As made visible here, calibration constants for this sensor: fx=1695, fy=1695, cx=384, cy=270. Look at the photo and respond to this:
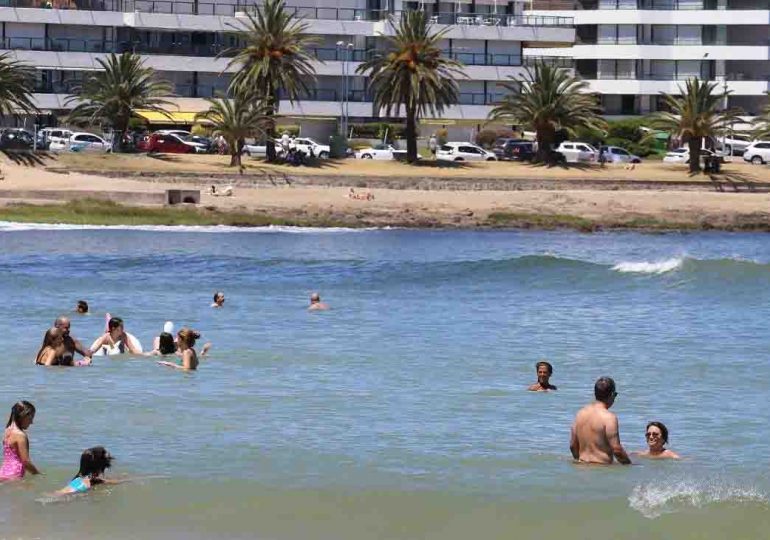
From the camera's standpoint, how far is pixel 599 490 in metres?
16.6

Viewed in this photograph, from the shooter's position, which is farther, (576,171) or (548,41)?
(548,41)

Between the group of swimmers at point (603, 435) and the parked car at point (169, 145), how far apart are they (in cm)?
5544

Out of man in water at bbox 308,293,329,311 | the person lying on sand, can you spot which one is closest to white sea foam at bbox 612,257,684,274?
man in water at bbox 308,293,329,311

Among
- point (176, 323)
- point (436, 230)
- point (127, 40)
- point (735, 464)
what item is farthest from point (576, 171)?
point (735, 464)

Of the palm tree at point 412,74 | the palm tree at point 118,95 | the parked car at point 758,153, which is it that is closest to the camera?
the palm tree at point 118,95

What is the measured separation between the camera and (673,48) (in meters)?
96.5

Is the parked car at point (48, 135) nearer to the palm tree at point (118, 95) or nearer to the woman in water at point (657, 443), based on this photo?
the palm tree at point (118, 95)

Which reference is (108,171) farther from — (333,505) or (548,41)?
(333,505)

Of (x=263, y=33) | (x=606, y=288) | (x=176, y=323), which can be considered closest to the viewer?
(x=176, y=323)

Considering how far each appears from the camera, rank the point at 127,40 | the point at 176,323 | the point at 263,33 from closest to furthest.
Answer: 1. the point at 176,323
2. the point at 263,33
3. the point at 127,40

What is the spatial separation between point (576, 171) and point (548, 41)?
22.6m

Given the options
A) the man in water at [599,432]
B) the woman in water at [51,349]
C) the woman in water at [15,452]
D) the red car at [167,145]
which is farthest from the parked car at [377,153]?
the woman in water at [15,452]

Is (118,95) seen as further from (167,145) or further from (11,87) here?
(11,87)

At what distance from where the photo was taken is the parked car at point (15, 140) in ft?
220
